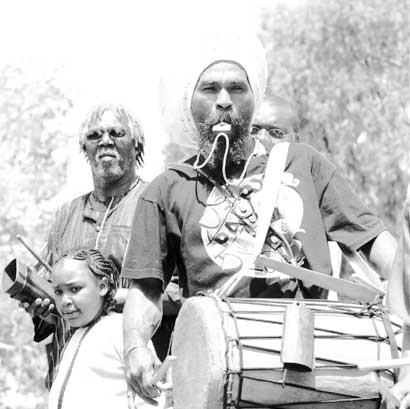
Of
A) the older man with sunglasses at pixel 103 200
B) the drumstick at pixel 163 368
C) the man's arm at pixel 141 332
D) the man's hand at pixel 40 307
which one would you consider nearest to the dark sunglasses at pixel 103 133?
the older man with sunglasses at pixel 103 200

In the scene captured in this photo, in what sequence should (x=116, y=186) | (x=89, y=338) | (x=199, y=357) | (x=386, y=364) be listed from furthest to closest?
(x=116, y=186), (x=89, y=338), (x=199, y=357), (x=386, y=364)

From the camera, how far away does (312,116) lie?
22297 millimetres

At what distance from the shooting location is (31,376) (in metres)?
Result: 25.0

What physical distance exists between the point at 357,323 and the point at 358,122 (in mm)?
18295

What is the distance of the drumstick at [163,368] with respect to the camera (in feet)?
14.2

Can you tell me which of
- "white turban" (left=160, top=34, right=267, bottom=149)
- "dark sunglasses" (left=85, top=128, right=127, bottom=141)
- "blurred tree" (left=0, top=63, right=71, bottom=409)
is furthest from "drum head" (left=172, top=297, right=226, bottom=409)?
"blurred tree" (left=0, top=63, right=71, bottom=409)

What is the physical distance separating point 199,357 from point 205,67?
1456mm

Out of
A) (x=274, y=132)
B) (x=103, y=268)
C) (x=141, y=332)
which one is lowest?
(x=141, y=332)

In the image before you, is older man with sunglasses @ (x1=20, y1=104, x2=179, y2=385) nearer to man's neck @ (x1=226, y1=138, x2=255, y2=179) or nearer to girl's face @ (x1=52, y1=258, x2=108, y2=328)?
girl's face @ (x1=52, y1=258, x2=108, y2=328)

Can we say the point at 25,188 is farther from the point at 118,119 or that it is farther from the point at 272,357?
the point at 272,357

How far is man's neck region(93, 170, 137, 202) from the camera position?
6629mm

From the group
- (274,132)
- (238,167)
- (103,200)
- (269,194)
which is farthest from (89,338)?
(274,132)

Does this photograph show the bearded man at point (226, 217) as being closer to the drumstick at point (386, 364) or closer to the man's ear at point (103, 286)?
the drumstick at point (386, 364)

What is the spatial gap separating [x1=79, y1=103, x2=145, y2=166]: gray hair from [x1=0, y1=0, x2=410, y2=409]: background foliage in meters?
14.0
